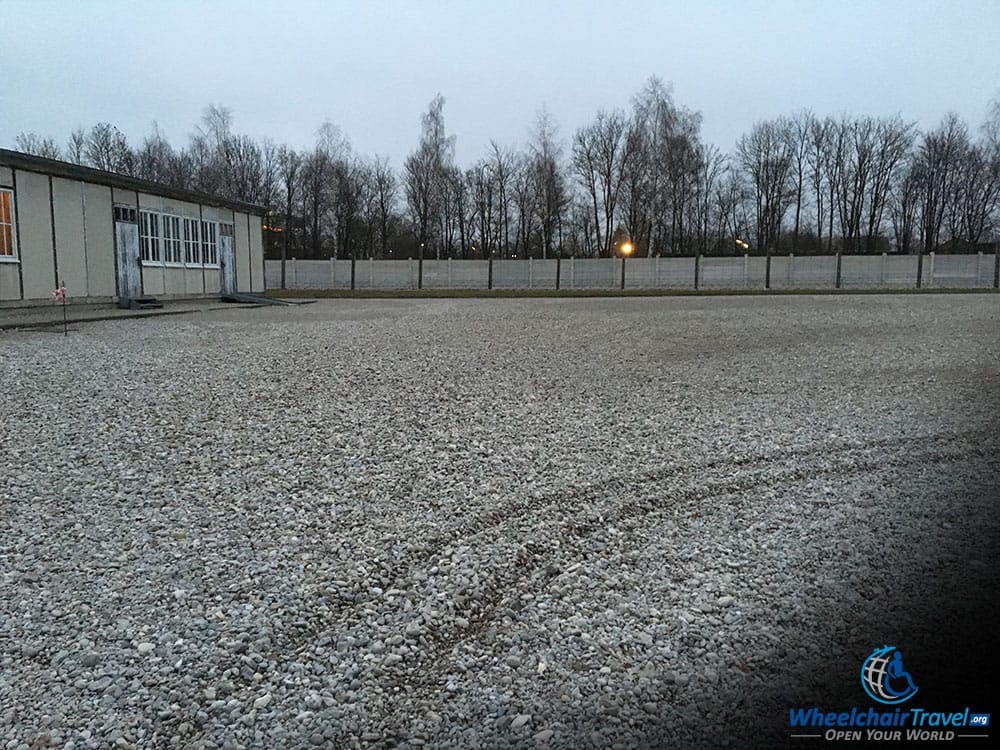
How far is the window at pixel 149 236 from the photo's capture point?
19719 mm

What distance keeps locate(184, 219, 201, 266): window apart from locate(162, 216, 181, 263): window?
28cm

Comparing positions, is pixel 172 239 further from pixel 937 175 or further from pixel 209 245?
pixel 937 175

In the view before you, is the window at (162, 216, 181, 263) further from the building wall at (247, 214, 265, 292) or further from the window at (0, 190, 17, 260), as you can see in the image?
the window at (0, 190, 17, 260)

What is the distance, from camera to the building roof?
15.2 m

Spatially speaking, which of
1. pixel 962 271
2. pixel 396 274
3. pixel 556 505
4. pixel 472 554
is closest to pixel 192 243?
pixel 396 274

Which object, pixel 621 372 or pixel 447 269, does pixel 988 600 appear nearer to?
pixel 621 372

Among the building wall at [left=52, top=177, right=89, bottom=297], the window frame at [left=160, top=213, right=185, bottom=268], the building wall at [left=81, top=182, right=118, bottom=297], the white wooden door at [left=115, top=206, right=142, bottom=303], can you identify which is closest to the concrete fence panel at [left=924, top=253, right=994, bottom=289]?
the window frame at [left=160, top=213, right=185, bottom=268]

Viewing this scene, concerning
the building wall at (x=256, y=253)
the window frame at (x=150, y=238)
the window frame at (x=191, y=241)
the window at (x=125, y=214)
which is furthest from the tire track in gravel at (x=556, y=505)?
the building wall at (x=256, y=253)

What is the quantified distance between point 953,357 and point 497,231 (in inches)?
1815

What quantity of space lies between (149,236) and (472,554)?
1927 cm

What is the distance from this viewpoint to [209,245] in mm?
22828

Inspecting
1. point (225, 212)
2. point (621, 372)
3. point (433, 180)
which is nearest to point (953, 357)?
point (621, 372)

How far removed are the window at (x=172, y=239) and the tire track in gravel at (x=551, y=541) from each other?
756 inches

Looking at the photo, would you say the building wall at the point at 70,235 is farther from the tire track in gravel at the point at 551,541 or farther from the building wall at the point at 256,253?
the tire track in gravel at the point at 551,541
